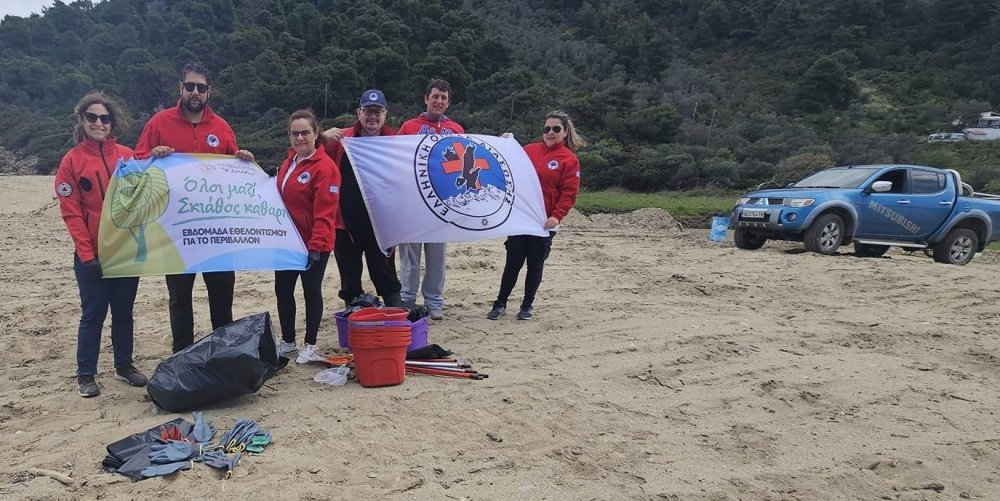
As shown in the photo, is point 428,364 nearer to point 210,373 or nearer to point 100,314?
Result: point 210,373

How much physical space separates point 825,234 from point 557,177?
673 cm

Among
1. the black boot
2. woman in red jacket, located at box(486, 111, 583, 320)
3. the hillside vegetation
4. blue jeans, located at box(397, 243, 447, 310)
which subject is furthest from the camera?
the hillside vegetation

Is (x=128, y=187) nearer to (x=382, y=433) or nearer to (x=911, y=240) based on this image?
(x=382, y=433)

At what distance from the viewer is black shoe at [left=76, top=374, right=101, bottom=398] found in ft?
12.0

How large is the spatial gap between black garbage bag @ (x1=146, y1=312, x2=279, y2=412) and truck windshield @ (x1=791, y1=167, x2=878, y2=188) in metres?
10.2

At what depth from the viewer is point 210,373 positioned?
3.38m

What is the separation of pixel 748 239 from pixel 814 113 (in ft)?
122

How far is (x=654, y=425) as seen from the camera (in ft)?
11.6

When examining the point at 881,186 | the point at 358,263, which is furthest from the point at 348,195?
the point at 881,186

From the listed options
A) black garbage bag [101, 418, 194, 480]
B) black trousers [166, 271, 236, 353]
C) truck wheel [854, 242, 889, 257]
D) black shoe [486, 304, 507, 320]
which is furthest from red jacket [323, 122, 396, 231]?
truck wheel [854, 242, 889, 257]

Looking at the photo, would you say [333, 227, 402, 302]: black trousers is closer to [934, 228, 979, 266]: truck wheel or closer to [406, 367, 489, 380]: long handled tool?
[406, 367, 489, 380]: long handled tool

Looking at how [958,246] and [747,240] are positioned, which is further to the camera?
[747,240]

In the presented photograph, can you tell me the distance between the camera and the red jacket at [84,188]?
346 cm

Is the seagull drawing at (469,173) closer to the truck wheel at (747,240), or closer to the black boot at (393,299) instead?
the black boot at (393,299)
